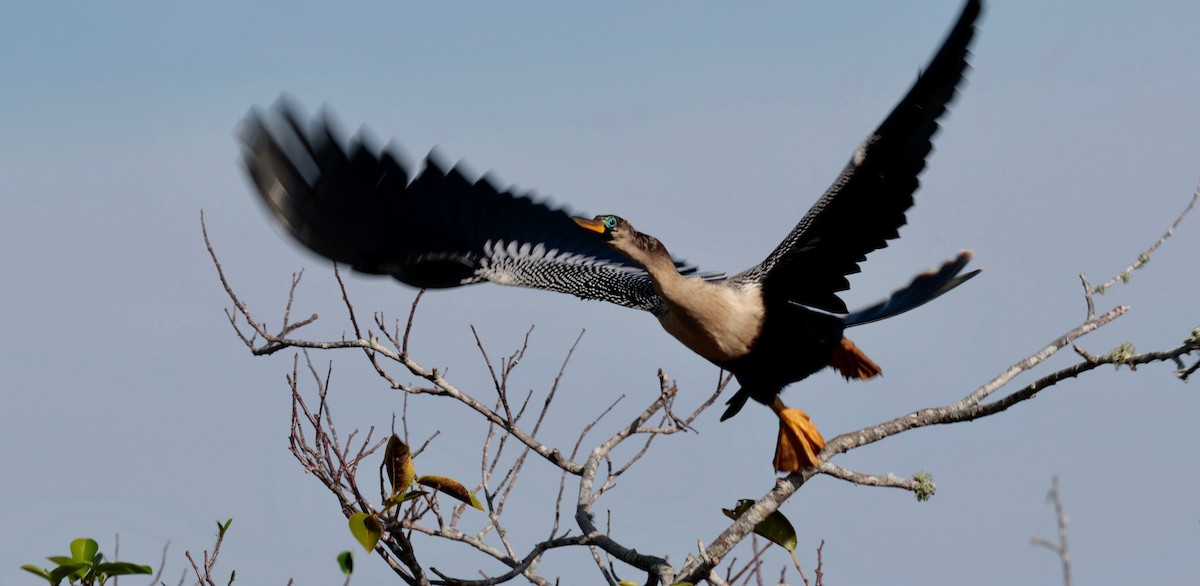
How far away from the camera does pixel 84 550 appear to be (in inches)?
136

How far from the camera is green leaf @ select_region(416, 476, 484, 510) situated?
3633 millimetres

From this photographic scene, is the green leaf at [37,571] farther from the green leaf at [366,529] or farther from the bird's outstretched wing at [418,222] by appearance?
the bird's outstretched wing at [418,222]

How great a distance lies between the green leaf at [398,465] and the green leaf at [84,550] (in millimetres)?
888

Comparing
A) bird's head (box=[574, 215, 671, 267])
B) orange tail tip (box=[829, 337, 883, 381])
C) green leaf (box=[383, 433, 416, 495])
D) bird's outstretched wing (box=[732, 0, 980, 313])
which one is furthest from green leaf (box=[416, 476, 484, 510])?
orange tail tip (box=[829, 337, 883, 381])

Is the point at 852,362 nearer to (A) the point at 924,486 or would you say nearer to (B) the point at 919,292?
(B) the point at 919,292

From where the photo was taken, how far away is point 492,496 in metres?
4.52

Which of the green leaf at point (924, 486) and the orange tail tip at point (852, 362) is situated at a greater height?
the orange tail tip at point (852, 362)

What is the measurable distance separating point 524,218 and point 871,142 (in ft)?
7.95

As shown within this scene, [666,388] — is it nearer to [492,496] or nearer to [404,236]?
[492,496]

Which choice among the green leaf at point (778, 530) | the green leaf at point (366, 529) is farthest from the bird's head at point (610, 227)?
the green leaf at point (366, 529)

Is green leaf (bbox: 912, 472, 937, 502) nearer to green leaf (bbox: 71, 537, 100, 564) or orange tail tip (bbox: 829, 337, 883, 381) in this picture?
orange tail tip (bbox: 829, 337, 883, 381)

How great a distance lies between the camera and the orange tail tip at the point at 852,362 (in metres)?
5.18

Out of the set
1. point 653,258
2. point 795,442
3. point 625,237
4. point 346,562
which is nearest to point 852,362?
point 795,442

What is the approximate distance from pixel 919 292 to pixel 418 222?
247 cm
